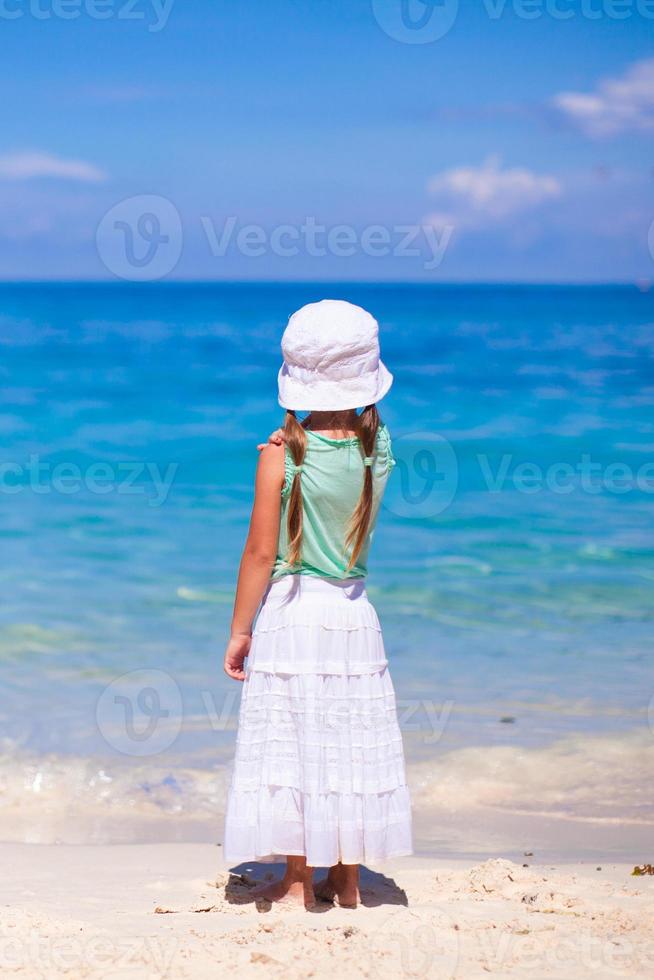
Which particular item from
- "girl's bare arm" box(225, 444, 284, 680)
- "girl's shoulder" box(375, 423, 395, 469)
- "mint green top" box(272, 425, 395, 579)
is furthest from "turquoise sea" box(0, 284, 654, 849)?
"girl's shoulder" box(375, 423, 395, 469)

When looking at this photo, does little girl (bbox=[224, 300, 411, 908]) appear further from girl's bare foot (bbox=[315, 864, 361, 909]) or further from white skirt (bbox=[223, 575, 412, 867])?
girl's bare foot (bbox=[315, 864, 361, 909])

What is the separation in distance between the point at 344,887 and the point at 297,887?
15cm

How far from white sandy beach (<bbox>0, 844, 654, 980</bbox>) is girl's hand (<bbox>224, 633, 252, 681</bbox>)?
68 cm

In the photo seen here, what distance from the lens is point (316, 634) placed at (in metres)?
3.40

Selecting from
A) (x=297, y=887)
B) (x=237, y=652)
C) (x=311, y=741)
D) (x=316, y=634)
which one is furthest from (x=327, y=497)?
(x=297, y=887)

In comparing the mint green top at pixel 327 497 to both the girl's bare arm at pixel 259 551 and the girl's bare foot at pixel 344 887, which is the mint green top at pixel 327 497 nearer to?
the girl's bare arm at pixel 259 551

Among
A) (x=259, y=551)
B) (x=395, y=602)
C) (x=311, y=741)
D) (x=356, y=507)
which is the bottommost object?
(x=311, y=741)

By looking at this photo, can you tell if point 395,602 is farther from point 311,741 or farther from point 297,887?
point 311,741

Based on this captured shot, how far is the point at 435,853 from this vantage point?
4441mm

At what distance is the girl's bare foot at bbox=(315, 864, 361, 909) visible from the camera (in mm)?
3580

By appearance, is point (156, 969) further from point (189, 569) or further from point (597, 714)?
point (189, 569)

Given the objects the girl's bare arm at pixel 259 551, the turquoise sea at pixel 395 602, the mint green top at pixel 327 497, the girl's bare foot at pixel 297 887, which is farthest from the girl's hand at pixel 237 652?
the turquoise sea at pixel 395 602

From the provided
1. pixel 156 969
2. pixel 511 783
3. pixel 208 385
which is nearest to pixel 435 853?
pixel 511 783

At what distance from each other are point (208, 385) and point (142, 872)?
2151 cm
